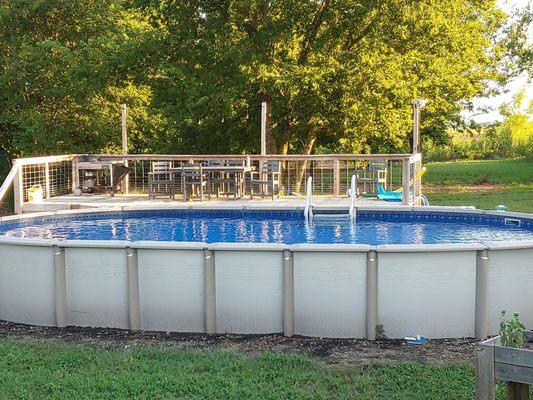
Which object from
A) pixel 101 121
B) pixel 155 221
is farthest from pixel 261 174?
pixel 101 121

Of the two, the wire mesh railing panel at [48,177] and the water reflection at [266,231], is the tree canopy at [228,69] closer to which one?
the wire mesh railing panel at [48,177]

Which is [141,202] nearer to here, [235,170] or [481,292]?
[235,170]

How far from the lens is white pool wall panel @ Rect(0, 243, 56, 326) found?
19.6 feet

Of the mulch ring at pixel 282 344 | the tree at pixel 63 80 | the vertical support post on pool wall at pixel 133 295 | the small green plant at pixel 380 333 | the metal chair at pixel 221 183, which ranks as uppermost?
the tree at pixel 63 80

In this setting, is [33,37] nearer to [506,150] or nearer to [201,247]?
[201,247]

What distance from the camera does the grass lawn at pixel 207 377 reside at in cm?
401

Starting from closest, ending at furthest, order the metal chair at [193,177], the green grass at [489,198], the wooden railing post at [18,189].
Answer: the wooden railing post at [18,189] → the metal chair at [193,177] → the green grass at [489,198]

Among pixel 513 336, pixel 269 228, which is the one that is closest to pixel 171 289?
pixel 513 336

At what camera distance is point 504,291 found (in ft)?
18.3

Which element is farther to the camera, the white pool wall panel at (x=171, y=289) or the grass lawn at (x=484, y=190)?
the grass lawn at (x=484, y=190)

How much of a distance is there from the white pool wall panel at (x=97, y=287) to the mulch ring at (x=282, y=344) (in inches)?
4.3

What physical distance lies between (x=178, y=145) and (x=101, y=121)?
10.3 feet

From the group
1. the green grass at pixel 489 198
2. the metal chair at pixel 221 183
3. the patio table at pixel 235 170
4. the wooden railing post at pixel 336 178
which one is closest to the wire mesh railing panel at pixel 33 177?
the patio table at pixel 235 170

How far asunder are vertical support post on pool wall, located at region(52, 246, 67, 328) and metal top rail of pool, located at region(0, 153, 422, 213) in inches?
289
